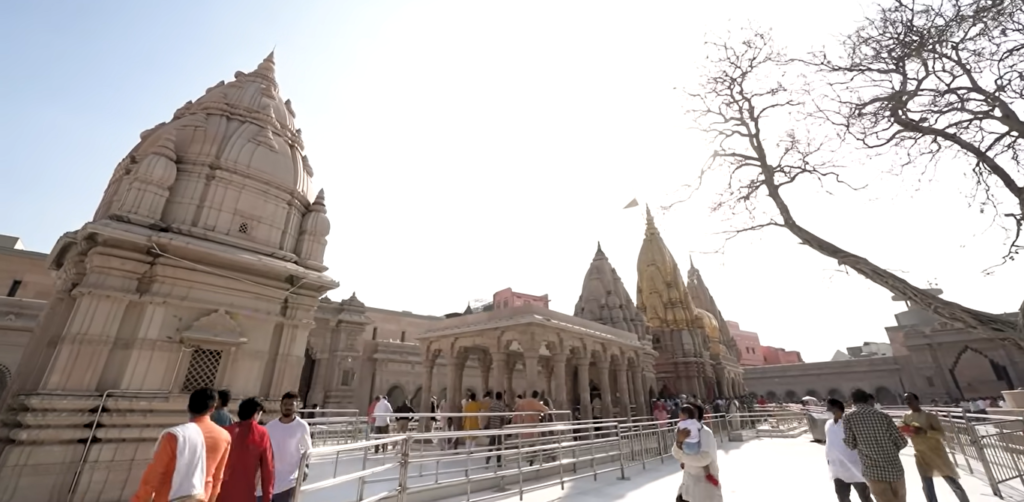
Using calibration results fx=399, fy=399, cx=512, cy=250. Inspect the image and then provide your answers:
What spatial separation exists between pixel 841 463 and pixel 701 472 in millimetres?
1919

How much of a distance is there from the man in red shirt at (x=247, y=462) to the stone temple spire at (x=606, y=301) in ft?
75.4

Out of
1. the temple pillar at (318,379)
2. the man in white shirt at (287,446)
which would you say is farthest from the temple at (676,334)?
the man in white shirt at (287,446)

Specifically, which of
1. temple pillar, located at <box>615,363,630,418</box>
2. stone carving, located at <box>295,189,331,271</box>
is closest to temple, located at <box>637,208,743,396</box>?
temple pillar, located at <box>615,363,630,418</box>

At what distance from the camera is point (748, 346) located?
55875mm

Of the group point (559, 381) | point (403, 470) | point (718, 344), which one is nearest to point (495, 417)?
point (559, 381)

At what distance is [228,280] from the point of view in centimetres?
880

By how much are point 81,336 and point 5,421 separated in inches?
77.4

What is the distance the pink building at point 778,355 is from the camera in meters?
57.6

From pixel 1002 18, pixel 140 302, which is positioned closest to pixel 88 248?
pixel 140 302

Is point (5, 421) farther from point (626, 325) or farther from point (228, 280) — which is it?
point (626, 325)

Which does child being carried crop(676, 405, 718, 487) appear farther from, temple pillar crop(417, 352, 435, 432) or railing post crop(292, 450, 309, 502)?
temple pillar crop(417, 352, 435, 432)

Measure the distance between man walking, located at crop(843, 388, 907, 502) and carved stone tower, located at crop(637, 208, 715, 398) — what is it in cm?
2546

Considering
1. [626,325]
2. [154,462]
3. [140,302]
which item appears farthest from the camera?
[626,325]

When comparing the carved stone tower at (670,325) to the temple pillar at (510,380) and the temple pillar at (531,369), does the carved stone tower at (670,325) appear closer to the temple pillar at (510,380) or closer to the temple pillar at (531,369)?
the temple pillar at (510,380)
